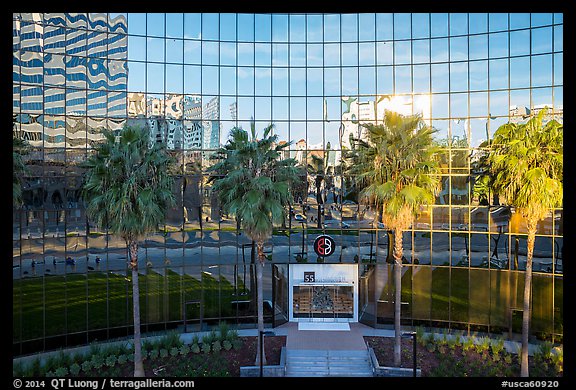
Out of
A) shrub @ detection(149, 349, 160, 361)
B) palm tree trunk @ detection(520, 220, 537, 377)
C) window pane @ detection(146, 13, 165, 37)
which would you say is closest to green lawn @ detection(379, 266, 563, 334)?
palm tree trunk @ detection(520, 220, 537, 377)

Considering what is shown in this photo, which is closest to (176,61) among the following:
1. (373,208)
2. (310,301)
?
(373,208)

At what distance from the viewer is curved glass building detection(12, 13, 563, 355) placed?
1909 centimetres

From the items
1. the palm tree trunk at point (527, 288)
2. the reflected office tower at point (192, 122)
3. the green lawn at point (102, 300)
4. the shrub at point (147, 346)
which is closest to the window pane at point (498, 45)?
the palm tree trunk at point (527, 288)

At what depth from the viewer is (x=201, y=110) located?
21.5 m

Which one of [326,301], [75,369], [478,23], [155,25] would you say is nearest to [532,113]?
[478,23]

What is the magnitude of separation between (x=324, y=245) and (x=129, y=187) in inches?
469

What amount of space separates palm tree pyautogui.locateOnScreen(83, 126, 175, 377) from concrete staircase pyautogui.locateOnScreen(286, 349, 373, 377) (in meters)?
6.93

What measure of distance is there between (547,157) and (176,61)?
746 inches

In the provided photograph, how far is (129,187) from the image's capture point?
46.8 feet

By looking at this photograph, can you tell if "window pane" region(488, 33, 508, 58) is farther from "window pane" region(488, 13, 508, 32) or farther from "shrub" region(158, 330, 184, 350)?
"shrub" region(158, 330, 184, 350)

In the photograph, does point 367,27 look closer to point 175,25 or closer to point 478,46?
point 478,46
